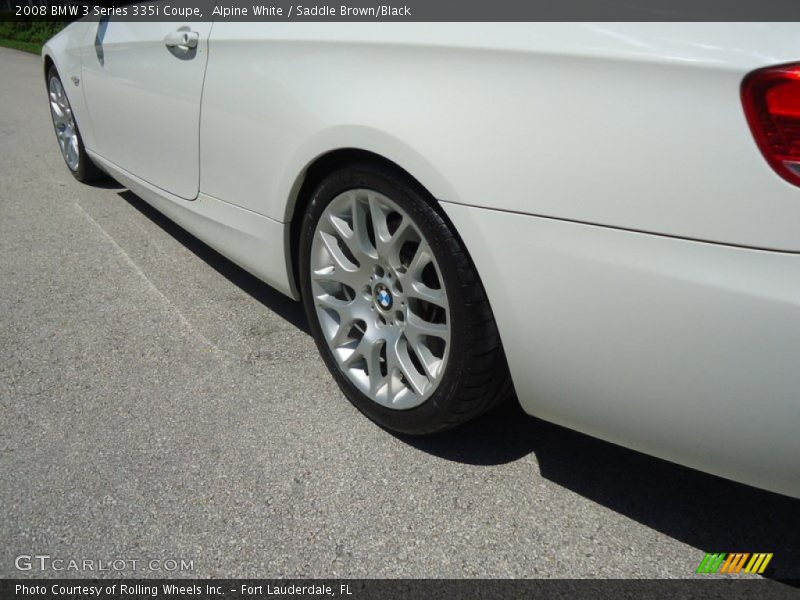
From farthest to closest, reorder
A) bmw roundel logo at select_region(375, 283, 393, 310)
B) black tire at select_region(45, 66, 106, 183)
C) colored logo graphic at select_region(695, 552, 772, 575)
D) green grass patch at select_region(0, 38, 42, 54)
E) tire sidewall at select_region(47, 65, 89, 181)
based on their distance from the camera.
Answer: green grass patch at select_region(0, 38, 42, 54), black tire at select_region(45, 66, 106, 183), tire sidewall at select_region(47, 65, 89, 181), bmw roundel logo at select_region(375, 283, 393, 310), colored logo graphic at select_region(695, 552, 772, 575)

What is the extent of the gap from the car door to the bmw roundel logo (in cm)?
104

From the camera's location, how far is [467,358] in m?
1.76

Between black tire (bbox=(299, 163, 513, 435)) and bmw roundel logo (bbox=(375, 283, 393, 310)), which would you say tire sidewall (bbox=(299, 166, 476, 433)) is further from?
bmw roundel logo (bbox=(375, 283, 393, 310))

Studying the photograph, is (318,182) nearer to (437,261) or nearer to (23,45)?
(437,261)

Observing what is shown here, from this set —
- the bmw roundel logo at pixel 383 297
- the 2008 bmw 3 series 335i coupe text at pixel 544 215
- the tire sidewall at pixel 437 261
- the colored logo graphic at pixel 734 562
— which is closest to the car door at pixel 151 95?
the 2008 bmw 3 series 335i coupe text at pixel 544 215

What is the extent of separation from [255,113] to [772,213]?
1563 mm

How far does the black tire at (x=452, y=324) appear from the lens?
1716 millimetres

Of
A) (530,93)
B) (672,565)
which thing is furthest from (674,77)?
(672,565)

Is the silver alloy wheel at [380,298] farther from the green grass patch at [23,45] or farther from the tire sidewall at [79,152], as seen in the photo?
the green grass patch at [23,45]

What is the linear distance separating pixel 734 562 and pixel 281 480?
3.94 feet

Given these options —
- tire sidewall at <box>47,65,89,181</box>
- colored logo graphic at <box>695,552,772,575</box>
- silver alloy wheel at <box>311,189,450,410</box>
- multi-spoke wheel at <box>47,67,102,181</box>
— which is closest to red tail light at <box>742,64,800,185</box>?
silver alloy wheel at <box>311,189,450,410</box>

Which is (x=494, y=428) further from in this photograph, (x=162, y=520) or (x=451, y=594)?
(x=162, y=520)

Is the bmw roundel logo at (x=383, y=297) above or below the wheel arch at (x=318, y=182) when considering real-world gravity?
below

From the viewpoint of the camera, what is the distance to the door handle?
2.53 m
